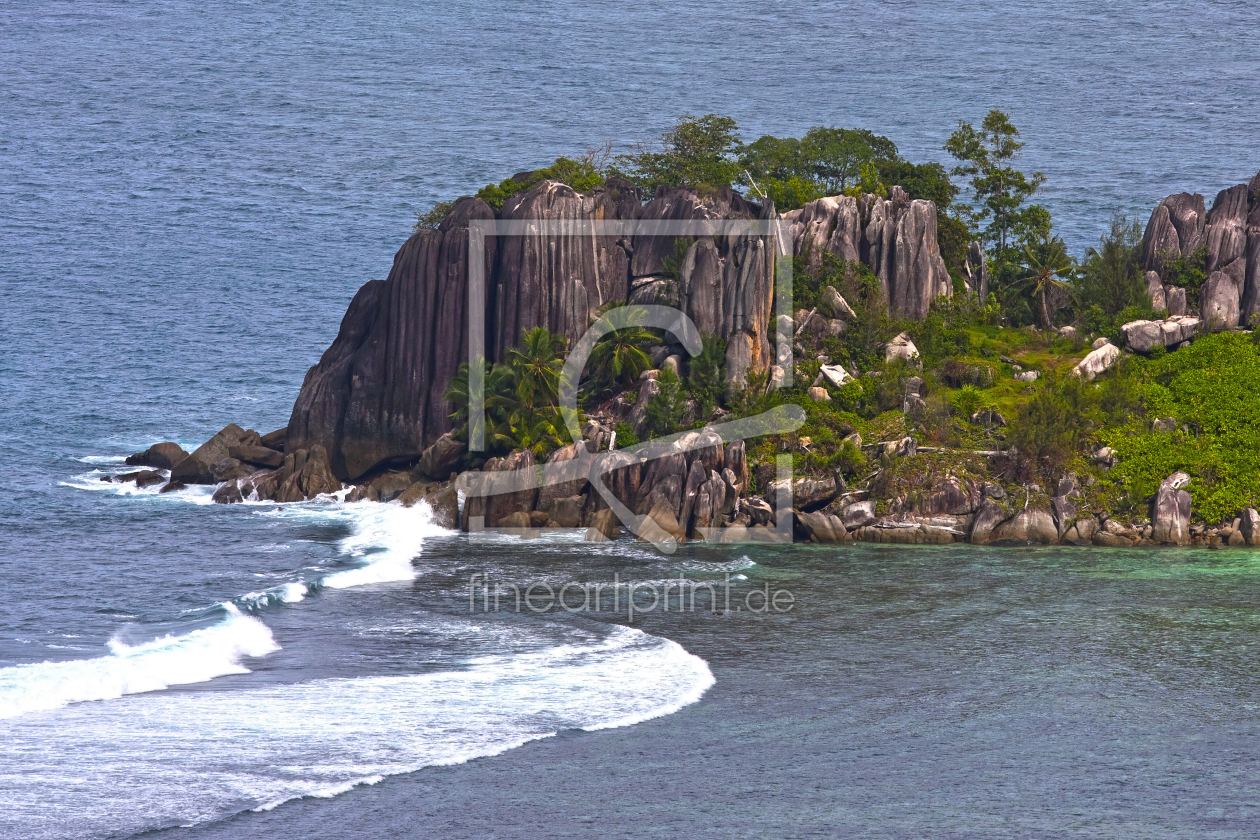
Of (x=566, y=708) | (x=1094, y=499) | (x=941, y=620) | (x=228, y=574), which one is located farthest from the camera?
(x=1094, y=499)

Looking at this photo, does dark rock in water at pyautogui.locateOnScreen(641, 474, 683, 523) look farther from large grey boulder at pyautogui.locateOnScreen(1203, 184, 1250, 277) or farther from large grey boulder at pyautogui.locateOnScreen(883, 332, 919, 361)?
large grey boulder at pyautogui.locateOnScreen(1203, 184, 1250, 277)

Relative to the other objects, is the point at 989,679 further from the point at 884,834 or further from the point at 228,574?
the point at 228,574

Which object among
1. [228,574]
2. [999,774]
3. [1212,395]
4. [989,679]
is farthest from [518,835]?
[1212,395]

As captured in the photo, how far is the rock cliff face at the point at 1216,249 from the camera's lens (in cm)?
8412

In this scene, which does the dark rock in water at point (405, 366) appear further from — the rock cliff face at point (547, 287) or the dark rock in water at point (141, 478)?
the dark rock in water at point (141, 478)

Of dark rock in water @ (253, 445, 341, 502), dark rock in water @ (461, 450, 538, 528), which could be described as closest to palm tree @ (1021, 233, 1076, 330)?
dark rock in water @ (461, 450, 538, 528)

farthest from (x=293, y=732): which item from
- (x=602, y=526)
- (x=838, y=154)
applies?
(x=838, y=154)

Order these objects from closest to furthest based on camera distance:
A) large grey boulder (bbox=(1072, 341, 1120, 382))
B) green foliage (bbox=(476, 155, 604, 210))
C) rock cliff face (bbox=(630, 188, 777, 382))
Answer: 1. large grey boulder (bbox=(1072, 341, 1120, 382))
2. rock cliff face (bbox=(630, 188, 777, 382))
3. green foliage (bbox=(476, 155, 604, 210))

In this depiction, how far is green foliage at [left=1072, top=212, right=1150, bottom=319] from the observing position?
8681 centimetres

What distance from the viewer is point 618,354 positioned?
3209 inches

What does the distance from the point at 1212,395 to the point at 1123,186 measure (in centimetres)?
11182

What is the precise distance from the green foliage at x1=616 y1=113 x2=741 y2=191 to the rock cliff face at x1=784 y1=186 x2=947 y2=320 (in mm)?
7746

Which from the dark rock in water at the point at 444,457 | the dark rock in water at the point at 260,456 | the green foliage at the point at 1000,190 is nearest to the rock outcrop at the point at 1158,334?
the green foliage at the point at 1000,190
